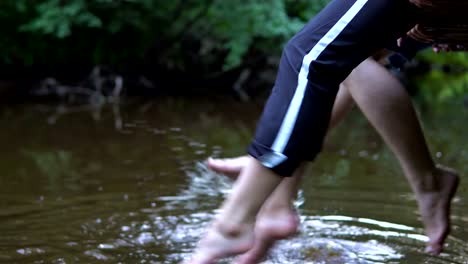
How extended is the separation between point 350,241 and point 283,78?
79cm

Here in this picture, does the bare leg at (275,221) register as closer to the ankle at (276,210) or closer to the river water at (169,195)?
the ankle at (276,210)

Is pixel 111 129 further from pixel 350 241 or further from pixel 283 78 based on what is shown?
pixel 283 78

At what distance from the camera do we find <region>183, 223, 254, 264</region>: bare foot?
1.42 meters

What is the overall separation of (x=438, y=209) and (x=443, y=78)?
8.84 m

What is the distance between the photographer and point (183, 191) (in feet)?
8.98

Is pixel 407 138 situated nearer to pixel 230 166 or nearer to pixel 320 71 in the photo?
pixel 320 71

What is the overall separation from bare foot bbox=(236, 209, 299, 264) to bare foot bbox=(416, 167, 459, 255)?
30cm

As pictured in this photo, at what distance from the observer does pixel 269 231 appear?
1557 millimetres

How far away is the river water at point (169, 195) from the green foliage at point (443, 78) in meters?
2.69

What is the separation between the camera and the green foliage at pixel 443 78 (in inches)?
300

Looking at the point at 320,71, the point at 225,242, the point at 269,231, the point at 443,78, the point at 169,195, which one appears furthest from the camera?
the point at 443,78

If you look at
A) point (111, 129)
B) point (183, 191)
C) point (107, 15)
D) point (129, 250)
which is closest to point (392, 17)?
point (129, 250)

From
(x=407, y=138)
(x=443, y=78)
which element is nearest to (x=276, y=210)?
(x=407, y=138)

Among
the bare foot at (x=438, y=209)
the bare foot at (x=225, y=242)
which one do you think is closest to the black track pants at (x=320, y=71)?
the bare foot at (x=225, y=242)
